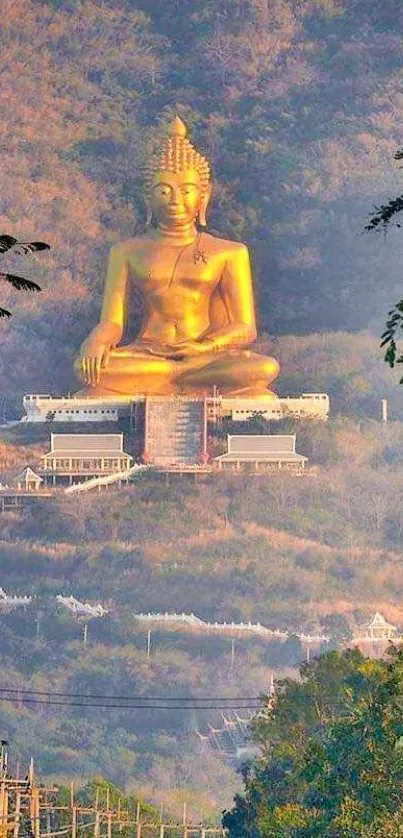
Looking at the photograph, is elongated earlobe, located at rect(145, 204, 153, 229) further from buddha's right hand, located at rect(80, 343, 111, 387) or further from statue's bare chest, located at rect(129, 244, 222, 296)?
buddha's right hand, located at rect(80, 343, 111, 387)

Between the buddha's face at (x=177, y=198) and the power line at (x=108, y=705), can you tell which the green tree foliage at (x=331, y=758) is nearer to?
the power line at (x=108, y=705)

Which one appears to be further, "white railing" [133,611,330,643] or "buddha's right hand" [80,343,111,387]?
"white railing" [133,611,330,643]

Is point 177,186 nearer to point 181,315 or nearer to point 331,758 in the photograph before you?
point 181,315

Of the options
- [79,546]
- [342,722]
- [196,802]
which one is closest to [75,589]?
[79,546]

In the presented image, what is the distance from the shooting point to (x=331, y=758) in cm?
5544

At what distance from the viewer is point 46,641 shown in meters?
86.2

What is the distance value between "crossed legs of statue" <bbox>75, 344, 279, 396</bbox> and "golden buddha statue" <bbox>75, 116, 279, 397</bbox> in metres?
0.02

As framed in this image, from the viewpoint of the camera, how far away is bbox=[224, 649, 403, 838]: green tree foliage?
173ft

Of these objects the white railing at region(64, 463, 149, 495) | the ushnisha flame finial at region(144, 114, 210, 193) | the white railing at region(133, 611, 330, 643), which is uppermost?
the ushnisha flame finial at region(144, 114, 210, 193)

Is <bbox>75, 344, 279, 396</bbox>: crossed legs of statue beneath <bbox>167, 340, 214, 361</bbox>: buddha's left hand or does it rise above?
beneath

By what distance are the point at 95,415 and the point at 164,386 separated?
1572 mm

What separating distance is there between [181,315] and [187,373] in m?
1.20

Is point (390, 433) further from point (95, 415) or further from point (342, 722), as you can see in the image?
point (342, 722)

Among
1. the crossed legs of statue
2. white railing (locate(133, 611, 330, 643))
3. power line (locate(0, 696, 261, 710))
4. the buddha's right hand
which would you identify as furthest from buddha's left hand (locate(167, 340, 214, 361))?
power line (locate(0, 696, 261, 710))
